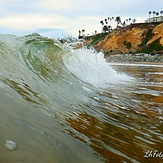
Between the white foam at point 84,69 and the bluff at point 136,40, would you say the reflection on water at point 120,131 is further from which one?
the bluff at point 136,40

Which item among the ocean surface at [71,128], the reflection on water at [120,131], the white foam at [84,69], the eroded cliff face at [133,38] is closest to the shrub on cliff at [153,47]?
the eroded cliff face at [133,38]

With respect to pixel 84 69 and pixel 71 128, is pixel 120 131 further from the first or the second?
pixel 84 69

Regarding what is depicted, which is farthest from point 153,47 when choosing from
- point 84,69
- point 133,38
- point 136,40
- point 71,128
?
point 71,128

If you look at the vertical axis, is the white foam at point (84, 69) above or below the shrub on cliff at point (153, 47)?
below

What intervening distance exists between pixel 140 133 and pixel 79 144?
105cm

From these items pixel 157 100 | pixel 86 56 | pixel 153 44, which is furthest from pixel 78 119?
pixel 153 44

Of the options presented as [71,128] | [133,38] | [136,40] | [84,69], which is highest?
[133,38]

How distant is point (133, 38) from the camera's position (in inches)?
2800

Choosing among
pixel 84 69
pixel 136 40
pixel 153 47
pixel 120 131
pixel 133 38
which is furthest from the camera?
pixel 133 38

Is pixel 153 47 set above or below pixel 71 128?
above

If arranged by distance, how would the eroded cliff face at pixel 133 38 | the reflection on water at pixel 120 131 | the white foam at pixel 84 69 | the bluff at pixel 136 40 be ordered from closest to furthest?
the reflection on water at pixel 120 131 < the white foam at pixel 84 69 < the bluff at pixel 136 40 < the eroded cliff face at pixel 133 38

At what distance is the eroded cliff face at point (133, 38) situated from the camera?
6679 cm

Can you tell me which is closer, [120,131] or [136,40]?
[120,131]

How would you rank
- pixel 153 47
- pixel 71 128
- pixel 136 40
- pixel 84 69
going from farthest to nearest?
pixel 136 40 < pixel 153 47 < pixel 84 69 < pixel 71 128
